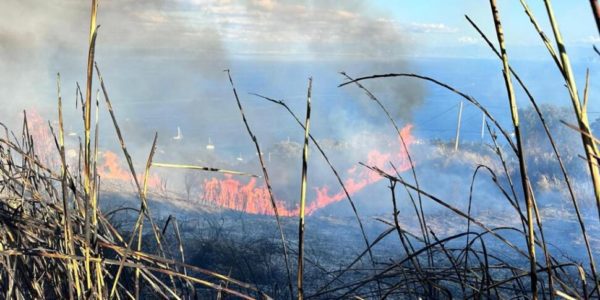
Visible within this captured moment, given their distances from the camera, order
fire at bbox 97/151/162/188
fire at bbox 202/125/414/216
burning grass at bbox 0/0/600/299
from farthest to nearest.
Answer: fire at bbox 202/125/414/216
fire at bbox 97/151/162/188
burning grass at bbox 0/0/600/299

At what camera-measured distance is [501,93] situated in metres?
57.7

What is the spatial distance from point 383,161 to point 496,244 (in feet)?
43.6

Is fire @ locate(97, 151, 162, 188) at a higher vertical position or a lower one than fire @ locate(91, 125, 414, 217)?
higher

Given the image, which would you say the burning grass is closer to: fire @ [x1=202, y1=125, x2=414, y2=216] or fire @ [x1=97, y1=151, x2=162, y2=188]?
fire @ [x1=202, y1=125, x2=414, y2=216]

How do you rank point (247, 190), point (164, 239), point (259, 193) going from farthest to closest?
point (259, 193), point (247, 190), point (164, 239)

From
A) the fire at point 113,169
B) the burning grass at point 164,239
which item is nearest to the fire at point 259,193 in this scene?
the fire at point 113,169

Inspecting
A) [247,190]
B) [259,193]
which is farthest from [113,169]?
[259,193]

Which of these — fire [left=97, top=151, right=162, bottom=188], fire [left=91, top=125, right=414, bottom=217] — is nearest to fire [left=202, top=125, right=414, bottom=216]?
fire [left=91, top=125, right=414, bottom=217]

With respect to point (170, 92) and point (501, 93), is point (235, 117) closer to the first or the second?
point (170, 92)

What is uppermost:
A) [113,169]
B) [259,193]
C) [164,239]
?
[164,239]

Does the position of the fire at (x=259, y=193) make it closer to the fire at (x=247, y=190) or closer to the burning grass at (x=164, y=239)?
the fire at (x=247, y=190)

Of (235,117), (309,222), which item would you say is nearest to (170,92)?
(235,117)

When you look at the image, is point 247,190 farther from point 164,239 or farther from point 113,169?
point 164,239

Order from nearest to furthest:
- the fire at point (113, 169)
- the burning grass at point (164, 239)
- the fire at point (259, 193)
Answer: the burning grass at point (164, 239) < the fire at point (113, 169) < the fire at point (259, 193)
